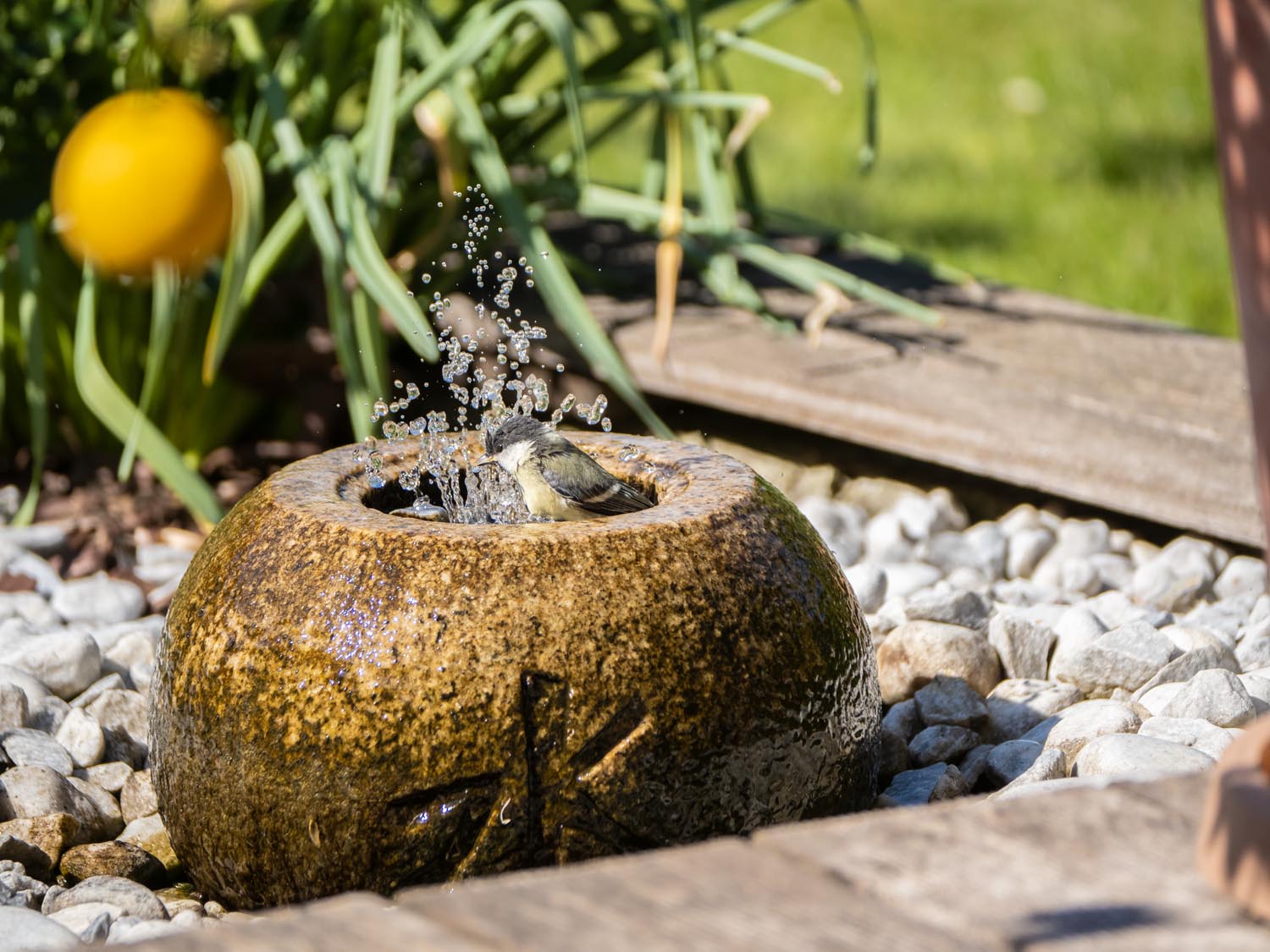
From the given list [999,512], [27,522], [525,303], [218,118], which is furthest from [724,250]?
[27,522]

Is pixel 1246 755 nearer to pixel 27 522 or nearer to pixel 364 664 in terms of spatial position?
pixel 364 664

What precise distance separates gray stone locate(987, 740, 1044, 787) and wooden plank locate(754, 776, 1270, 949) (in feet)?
3.36

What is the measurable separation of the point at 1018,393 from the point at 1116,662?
1051mm

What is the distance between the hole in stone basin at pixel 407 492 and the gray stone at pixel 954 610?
0.84 meters

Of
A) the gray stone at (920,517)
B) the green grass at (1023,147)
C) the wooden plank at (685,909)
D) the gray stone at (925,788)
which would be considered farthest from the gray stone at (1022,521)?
the wooden plank at (685,909)

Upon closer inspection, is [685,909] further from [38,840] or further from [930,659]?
[930,659]

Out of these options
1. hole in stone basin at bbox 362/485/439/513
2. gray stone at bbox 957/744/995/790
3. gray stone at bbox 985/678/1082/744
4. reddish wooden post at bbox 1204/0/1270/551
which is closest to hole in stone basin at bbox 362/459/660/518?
hole in stone basin at bbox 362/485/439/513

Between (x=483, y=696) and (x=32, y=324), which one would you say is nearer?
(x=483, y=696)

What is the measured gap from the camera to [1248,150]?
1128mm

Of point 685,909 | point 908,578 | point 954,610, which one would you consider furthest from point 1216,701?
point 685,909

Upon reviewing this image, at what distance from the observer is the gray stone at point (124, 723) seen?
2541mm

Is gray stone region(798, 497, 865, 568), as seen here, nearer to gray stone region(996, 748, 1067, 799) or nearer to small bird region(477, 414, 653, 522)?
gray stone region(996, 748, 1067, 799)

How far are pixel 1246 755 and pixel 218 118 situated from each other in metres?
3.01

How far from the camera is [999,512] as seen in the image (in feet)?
11.9
